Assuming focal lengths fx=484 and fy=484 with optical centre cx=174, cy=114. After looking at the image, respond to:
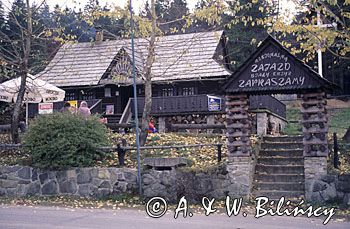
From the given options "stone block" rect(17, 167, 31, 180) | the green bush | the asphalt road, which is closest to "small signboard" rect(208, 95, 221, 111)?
the green bush

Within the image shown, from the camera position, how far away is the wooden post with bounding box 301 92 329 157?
514 inches

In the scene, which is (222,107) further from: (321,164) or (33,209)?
(33,209)

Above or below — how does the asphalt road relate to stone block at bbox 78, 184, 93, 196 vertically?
below

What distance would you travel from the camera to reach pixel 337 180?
1267 centimetres

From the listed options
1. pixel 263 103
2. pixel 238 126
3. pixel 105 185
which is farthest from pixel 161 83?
pixel 238 126

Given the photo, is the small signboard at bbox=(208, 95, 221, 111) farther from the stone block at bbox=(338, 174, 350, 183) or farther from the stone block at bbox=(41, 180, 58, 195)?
the stone block at bbox=(338, 174, 350, 183)

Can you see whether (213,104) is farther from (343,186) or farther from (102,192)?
(343,186)

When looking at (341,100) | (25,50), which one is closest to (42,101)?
(25,50)

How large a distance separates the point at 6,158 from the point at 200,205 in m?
7.25

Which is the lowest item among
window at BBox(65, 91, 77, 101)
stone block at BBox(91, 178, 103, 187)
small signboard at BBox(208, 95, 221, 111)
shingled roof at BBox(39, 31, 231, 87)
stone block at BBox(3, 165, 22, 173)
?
stone block at BBox(91, 178, 103, 187)

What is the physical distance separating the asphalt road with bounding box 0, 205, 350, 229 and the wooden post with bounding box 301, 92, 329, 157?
251 centimetres

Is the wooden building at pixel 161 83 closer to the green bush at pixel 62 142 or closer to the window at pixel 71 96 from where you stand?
the window at pixel 71 96

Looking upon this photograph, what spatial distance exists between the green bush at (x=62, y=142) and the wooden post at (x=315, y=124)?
21.1ft

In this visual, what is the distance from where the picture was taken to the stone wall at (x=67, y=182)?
14.5 metres
